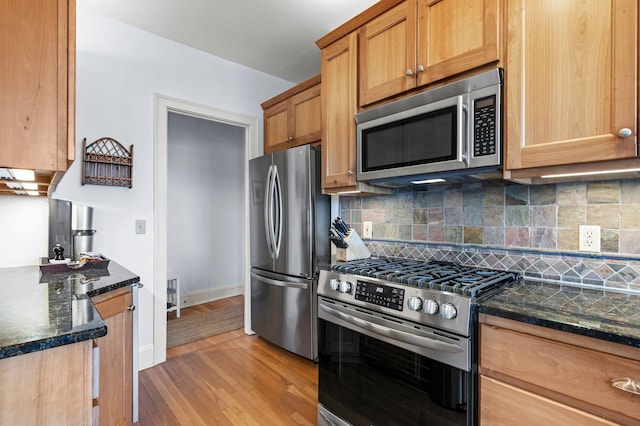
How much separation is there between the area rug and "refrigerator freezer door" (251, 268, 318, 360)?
1.78 feet

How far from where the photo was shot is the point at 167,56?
271 centimetres

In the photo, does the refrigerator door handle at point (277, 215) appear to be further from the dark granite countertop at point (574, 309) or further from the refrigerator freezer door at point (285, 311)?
the dark granite countertop at point (574, 309)

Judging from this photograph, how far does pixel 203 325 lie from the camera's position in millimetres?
3400

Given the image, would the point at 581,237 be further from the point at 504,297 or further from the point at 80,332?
the point at 80,332

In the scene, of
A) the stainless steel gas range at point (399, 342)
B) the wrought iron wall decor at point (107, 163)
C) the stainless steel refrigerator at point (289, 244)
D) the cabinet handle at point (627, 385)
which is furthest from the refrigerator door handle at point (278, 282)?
the cabinet handle at point (627, 385)

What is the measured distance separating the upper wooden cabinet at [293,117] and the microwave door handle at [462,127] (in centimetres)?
137

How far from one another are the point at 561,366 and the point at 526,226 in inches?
31.2

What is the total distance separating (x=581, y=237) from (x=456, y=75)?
3.13 ft

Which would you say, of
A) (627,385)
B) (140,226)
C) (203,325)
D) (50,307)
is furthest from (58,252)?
(627,385)

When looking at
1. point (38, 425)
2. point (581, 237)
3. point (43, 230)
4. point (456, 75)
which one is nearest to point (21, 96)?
point (38, 425)

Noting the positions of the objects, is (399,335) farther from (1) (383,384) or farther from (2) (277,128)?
(2) (277,128)

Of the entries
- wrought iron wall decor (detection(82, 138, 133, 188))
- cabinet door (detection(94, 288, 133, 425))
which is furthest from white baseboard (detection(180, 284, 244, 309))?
cabinet door (detection(94, 288, 133, 425))

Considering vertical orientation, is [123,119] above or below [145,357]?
above

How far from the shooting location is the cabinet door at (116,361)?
136 centimetres
